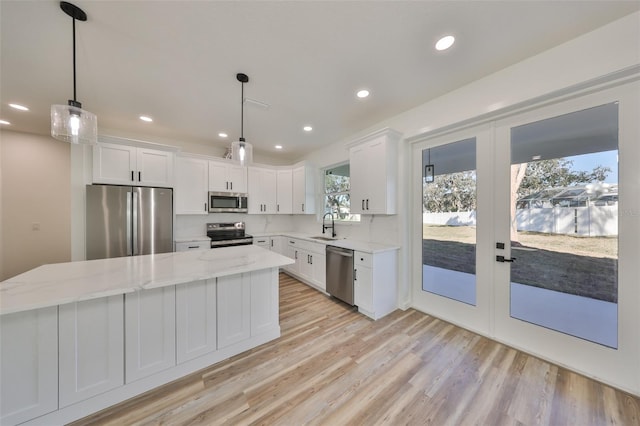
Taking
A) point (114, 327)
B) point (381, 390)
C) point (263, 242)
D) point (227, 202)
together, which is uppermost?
point (227, 202)

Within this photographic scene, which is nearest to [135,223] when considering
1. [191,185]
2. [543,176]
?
[191,185]

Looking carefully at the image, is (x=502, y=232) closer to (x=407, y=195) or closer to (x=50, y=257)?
(x=407, y=195)

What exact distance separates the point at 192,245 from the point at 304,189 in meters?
2.42

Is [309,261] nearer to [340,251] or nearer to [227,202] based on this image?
[340,251]

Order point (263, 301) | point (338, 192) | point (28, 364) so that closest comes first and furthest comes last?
point (28, 364), point (263, 301), point (338, 192)

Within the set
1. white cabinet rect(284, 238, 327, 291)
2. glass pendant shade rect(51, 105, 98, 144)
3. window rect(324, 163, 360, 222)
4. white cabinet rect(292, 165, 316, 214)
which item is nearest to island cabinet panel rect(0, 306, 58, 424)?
glass pendant shade rect(51, 105, 98, 144)

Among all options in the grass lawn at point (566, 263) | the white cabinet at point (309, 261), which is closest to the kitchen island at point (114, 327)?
the white cabinet at point (309, 261)

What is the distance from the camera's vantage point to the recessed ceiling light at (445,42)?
1.72 m

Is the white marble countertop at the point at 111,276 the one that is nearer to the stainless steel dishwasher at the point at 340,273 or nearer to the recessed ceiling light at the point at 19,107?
the stainless steel dishwasher at the point at 340,273

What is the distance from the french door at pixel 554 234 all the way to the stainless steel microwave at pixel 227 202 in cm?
376

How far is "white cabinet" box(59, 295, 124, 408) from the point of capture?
138 cm

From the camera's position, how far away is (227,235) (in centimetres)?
457

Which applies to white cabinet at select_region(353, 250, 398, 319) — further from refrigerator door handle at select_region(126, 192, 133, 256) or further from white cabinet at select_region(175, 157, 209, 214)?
refrigerator door handle at select_region(126, 192, 133, 256)

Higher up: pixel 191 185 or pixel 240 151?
pixel 240 151
